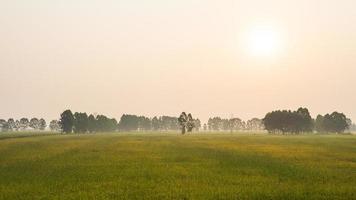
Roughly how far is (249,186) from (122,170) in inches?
626

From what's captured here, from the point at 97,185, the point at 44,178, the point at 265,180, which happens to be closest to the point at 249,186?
the point at 265,180

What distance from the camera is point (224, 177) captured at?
41.6 m

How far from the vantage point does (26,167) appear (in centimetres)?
5081

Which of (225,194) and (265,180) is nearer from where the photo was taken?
(225,194)

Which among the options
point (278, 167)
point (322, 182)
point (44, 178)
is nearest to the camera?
point (322, 182)

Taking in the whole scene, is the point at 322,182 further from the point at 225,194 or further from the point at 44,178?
the point at 44,178

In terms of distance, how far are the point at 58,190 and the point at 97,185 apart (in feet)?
10.9

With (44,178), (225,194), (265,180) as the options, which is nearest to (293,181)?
(265,180)

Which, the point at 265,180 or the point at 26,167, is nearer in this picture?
the point at 265,180

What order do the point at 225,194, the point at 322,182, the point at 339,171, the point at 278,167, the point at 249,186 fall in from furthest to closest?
the point at 278,167 → the point at 339,171 → the point at 322,182 → the point at 249,186 → the point at 225,194

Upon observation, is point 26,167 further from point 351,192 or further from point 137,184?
point 351,192

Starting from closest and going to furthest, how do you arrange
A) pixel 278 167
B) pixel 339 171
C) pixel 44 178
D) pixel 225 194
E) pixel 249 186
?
pixel 225 194
pixel 249 186
pixel 44 178
pixel 339 171
pixel 278 167

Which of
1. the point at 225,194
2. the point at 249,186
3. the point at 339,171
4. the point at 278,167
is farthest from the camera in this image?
the point at 278,167

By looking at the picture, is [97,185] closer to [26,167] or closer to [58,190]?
[58,190]
